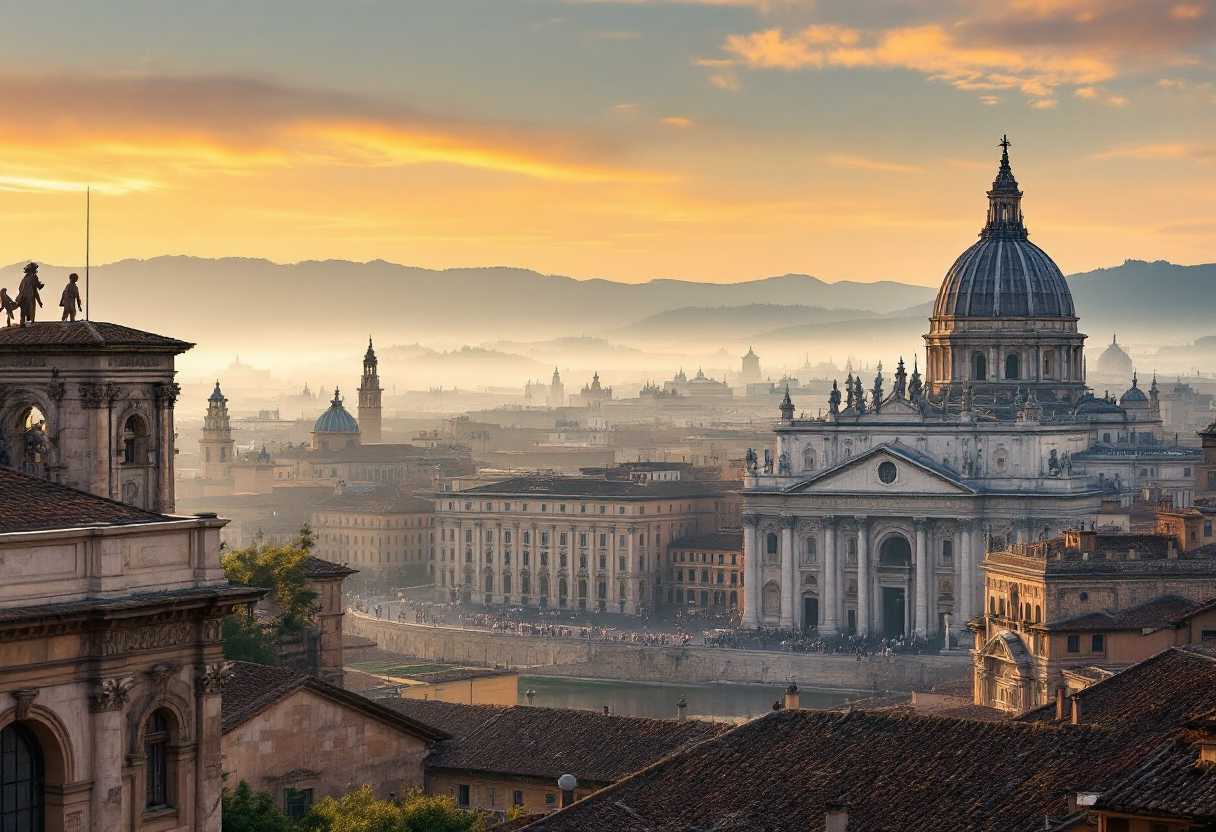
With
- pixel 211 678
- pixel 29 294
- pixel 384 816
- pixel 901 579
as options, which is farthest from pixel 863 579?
pixel 211 678

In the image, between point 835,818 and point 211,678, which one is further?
point 835,818

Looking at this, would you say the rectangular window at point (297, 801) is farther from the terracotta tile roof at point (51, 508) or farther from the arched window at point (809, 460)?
the arched window at point (809, 460)

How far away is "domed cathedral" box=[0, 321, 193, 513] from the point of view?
2977cm

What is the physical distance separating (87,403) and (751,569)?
292 feet

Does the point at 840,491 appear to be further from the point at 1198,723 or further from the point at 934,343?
the point at 1198,723

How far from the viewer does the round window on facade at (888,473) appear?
378 feet

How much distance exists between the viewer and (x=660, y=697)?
9662 centimetres

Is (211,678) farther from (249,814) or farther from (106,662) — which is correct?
(249,814)

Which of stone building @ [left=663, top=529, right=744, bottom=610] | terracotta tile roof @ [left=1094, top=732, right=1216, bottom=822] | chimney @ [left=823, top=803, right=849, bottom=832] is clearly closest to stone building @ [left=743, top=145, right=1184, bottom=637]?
stone building @ [left=663, top=529, right=744, bottom=610]

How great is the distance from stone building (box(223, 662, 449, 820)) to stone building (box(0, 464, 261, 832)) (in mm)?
13191

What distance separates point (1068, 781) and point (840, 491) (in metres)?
83.1

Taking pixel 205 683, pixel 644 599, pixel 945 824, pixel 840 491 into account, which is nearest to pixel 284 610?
pixel 945 824

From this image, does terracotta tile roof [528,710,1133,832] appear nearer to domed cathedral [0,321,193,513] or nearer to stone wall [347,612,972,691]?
domed cathedral [0,321,193,513]

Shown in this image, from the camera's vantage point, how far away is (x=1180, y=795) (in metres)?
25.5
